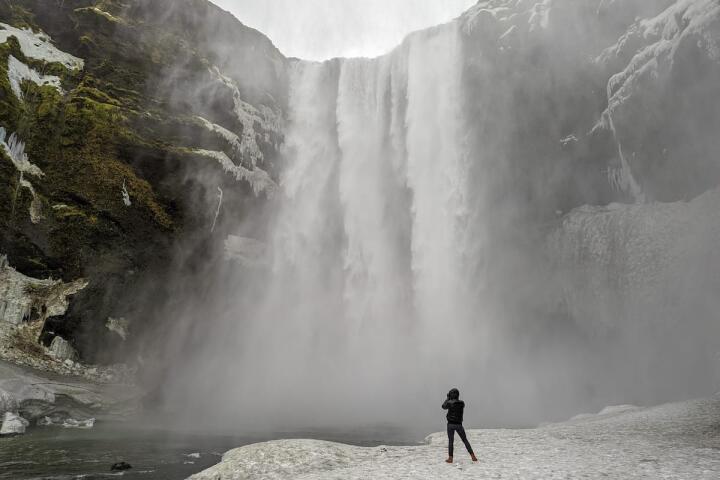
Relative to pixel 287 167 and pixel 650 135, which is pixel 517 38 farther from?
pixel 287 167

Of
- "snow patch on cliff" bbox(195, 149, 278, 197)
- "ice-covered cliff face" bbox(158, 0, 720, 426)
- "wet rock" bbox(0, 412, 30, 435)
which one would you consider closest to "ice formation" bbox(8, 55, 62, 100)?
"snow patch on cliff" bbox(195, 149, 278, 197)

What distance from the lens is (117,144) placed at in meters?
32.6

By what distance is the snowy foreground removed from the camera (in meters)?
10.1

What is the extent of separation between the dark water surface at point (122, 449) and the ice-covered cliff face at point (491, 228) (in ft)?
23.4

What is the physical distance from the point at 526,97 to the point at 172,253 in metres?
31.2

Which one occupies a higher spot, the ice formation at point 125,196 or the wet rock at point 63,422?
the ice formation at point 125,196

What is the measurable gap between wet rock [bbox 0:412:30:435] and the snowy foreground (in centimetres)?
1259

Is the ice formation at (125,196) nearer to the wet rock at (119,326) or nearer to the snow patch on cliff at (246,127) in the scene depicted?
the wet rock at (119,326)

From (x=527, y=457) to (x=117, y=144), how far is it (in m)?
32.7

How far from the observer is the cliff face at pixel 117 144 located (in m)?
29.1

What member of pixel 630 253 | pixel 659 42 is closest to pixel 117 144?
pixel 659 42

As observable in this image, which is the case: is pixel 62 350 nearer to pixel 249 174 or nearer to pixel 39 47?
pixel 249 174

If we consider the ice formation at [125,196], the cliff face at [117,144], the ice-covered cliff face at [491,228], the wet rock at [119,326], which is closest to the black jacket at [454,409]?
the ice-covered cliff face at [491,228]

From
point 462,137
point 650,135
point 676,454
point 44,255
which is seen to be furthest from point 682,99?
point 44,255
